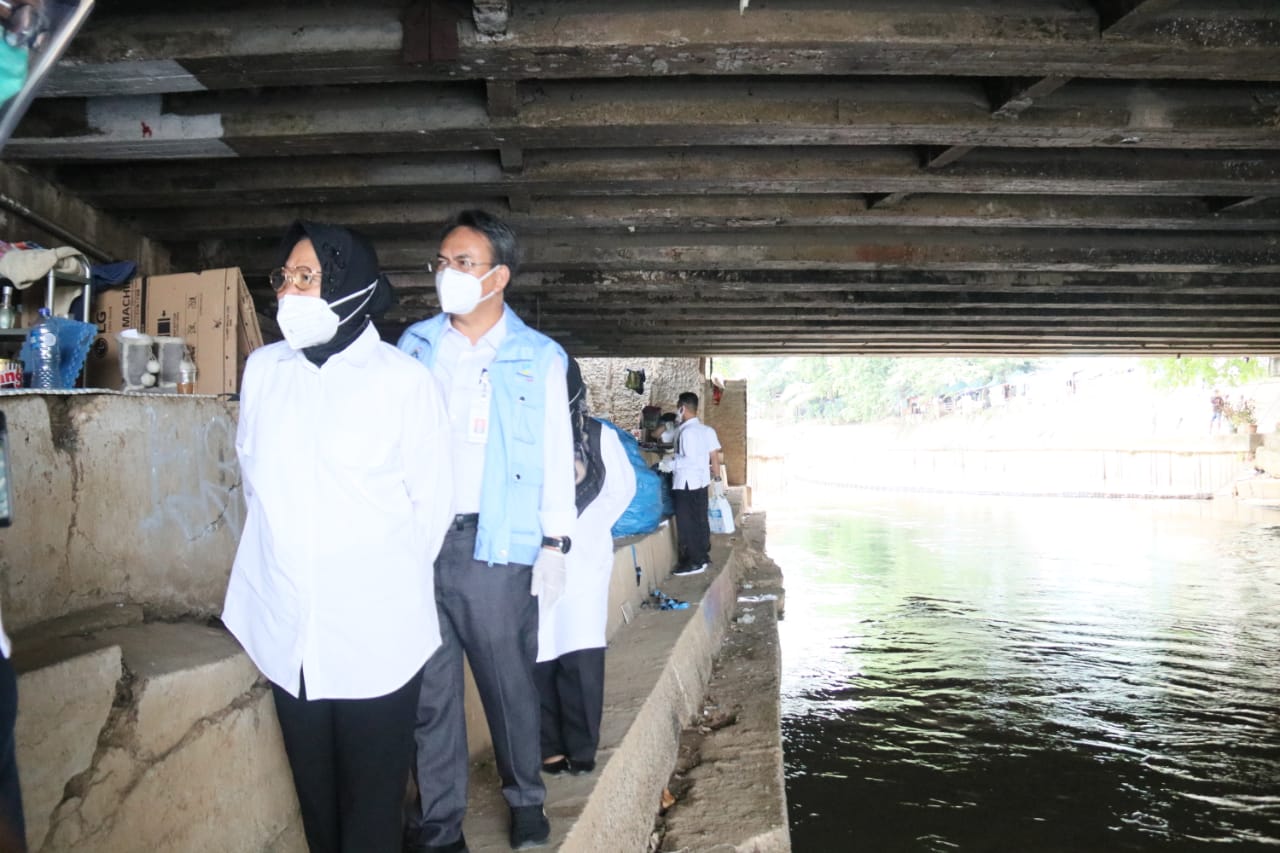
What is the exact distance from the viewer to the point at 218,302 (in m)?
4.71

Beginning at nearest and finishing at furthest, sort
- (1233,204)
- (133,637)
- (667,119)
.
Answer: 1. (133,637)
2. (667,119)
3. (1233,204)

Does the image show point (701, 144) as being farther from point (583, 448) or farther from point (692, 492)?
point (692, 492)

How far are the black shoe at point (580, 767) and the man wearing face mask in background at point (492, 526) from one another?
1.95 ft

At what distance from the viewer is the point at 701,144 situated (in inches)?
184

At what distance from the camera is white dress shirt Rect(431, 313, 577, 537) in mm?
2361

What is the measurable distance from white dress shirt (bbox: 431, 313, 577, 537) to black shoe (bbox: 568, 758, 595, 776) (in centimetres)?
106

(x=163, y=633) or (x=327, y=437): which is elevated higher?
(x=327, y=437)

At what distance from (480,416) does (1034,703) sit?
565 centimetres

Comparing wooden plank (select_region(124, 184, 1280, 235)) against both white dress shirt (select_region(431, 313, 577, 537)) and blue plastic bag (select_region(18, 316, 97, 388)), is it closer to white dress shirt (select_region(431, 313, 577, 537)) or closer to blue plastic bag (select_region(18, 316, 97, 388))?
blue plastic bag (select_region(18, 316, 97, 388))

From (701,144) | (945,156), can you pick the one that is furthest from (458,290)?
(945,156)

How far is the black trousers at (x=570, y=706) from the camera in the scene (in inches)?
120

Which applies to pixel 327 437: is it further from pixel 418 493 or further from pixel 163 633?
pixel 163 633

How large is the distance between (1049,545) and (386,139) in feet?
45.3

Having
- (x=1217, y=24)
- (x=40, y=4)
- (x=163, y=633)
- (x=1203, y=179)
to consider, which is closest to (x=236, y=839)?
(x=163, y=633)
